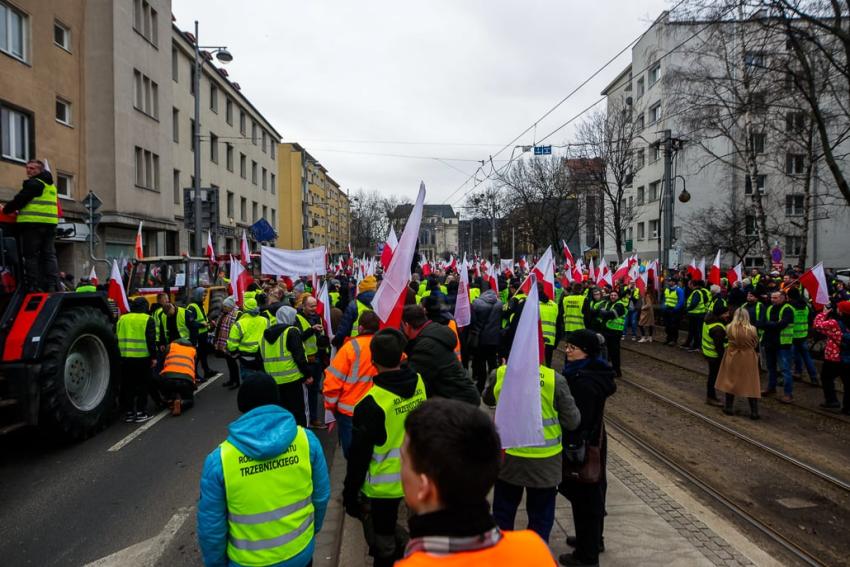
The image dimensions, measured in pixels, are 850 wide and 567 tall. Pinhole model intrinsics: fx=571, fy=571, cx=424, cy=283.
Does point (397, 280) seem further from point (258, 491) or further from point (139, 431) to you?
point (139, 431)

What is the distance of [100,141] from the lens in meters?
20.5

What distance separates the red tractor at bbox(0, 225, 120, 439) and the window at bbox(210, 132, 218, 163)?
1091 inches

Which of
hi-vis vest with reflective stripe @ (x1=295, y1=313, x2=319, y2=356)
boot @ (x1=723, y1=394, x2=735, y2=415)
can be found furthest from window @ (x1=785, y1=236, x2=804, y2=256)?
hi-vis vest with reflective stripe @ (x1=295, y1=313, x2=319, y2=356)

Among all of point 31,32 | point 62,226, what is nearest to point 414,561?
point 62,226

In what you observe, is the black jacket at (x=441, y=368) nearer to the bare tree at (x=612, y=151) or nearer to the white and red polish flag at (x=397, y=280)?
the white and red polish flag at (x=397, y=280)

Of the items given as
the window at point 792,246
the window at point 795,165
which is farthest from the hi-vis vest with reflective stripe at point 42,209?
the window at point 792,246

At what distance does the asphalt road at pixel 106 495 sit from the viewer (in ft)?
14.0

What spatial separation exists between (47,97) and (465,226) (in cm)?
7630

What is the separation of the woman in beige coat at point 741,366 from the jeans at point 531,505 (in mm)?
5836

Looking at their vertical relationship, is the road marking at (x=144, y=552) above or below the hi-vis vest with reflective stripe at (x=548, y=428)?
below

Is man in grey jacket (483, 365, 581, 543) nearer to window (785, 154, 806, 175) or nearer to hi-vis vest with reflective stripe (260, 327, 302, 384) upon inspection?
hi-vis vest with reflective stripe (260, 327, 302, 384)

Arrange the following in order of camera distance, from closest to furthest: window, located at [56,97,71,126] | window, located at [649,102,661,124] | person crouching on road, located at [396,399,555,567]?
1. person crouching on road, located at [396,399,555,567]
2. window, located at [56,97,71,126]
3. window, located at [649,102,661,124]

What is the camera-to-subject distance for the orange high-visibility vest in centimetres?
456

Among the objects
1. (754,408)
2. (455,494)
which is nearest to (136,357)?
(455,494)
